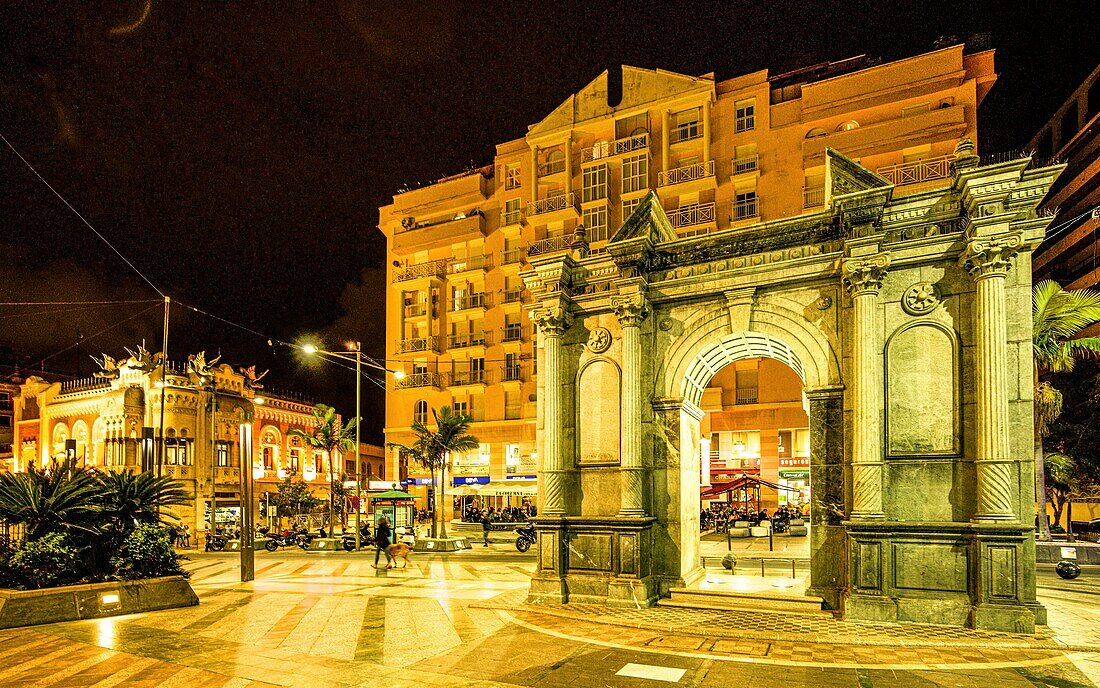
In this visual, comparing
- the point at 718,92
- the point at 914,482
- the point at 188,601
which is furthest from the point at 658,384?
the point at 718,92

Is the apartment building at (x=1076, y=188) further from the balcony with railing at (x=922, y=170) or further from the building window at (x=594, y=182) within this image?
the building window at (x=594, y=182)

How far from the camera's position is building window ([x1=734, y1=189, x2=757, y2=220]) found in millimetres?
39278

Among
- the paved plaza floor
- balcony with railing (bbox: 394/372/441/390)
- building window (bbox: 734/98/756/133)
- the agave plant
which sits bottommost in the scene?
the paved plaza floor

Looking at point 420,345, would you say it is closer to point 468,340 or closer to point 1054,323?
point 468,340

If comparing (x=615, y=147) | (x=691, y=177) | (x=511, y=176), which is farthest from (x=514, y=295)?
(x=691, y=177)

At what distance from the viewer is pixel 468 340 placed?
156 feet

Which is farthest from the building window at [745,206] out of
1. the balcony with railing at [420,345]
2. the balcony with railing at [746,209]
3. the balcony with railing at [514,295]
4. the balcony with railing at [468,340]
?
the balcony with railing at [420,345]

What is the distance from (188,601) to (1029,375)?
638 inches

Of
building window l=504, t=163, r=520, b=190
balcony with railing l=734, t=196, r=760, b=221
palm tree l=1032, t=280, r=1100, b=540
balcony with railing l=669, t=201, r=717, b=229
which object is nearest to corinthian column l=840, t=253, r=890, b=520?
palm tree l=1032, t=280, r=1100, b=540

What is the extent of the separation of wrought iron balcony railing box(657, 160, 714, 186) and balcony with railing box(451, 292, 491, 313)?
47.6 ft

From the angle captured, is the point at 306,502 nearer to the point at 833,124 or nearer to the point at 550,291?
the point at 550,291

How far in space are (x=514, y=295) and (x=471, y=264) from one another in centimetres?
465

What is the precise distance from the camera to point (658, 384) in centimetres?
1402

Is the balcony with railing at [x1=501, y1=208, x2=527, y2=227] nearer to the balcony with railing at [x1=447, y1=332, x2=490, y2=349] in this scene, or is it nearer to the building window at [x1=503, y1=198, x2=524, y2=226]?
the building window at [x1=503, y1=198, x2=524, y2=226]
